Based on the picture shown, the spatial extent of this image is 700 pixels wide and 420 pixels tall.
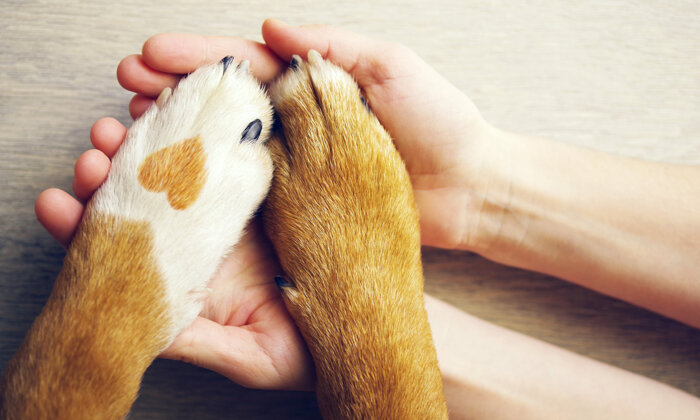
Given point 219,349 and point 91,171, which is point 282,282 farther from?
point 91,171

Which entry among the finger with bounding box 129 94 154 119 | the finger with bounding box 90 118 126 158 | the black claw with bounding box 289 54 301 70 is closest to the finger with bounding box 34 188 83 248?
the finger with bounding box 90 118 126 158

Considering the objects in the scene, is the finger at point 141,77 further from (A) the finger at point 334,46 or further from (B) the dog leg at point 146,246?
(A) the finger at point 334,46

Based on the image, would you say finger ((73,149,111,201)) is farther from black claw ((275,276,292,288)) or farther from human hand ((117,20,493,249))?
black claw ((275,276,292,288))

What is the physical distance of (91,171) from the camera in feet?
2.31

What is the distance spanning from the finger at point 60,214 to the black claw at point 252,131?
31 centimetres

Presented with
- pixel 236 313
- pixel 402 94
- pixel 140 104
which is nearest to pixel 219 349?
pixel 236 313

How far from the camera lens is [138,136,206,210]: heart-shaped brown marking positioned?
657mm

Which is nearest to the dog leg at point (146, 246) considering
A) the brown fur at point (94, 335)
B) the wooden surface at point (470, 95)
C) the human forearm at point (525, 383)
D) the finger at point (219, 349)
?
the brown fur at point (94, 335)

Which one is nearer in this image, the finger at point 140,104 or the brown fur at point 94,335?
the brown fur at point 94,335

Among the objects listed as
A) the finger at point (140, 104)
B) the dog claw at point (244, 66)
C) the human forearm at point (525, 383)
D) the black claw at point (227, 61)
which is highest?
the black claw at point (227, 61)

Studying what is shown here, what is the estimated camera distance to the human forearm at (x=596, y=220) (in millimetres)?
1005

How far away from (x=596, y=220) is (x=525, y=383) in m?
0.41

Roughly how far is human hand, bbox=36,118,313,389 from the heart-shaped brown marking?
110 mm

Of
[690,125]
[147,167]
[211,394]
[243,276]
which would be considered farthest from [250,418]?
[690,125]
